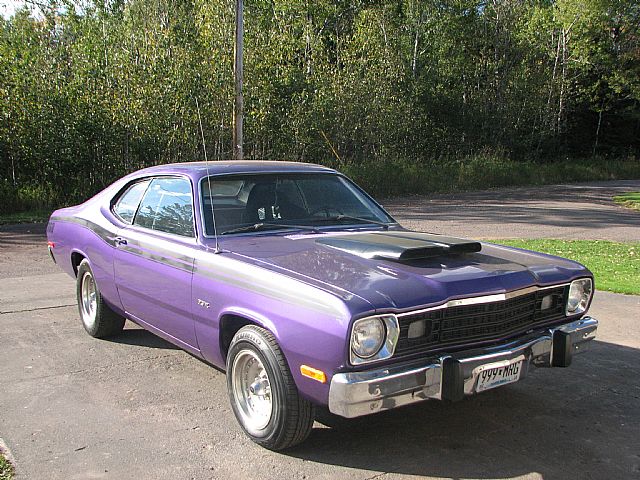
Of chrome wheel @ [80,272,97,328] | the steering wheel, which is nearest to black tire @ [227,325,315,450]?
the steering wheel

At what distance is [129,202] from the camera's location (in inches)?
216

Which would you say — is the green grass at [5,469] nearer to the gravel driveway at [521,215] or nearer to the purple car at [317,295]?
the purple car at [317,295]

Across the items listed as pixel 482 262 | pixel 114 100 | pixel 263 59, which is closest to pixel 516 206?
pixel 263 59

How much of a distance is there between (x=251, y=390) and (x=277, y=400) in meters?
0.41

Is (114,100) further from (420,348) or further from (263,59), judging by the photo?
(420,348)

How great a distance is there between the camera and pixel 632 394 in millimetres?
4688

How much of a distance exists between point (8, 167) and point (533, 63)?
2789 centimetres

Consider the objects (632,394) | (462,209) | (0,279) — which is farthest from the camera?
(462,209)

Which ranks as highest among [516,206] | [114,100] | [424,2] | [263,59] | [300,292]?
[424,2]

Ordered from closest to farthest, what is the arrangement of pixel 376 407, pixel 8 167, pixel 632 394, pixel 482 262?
1. pixel 376 407
2. pixel 482 262
3. pixel 632 394
4. pixel 8 167

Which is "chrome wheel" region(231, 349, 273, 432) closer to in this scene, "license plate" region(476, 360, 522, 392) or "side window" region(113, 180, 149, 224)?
"license plate" region(476, 360, 522, 392)

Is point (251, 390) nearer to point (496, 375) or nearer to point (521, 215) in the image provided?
point (496, 375)

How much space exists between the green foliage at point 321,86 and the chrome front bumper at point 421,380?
15222mm

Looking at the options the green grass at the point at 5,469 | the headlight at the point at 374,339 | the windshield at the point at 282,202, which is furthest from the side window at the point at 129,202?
the headlight at the point at 374,339
